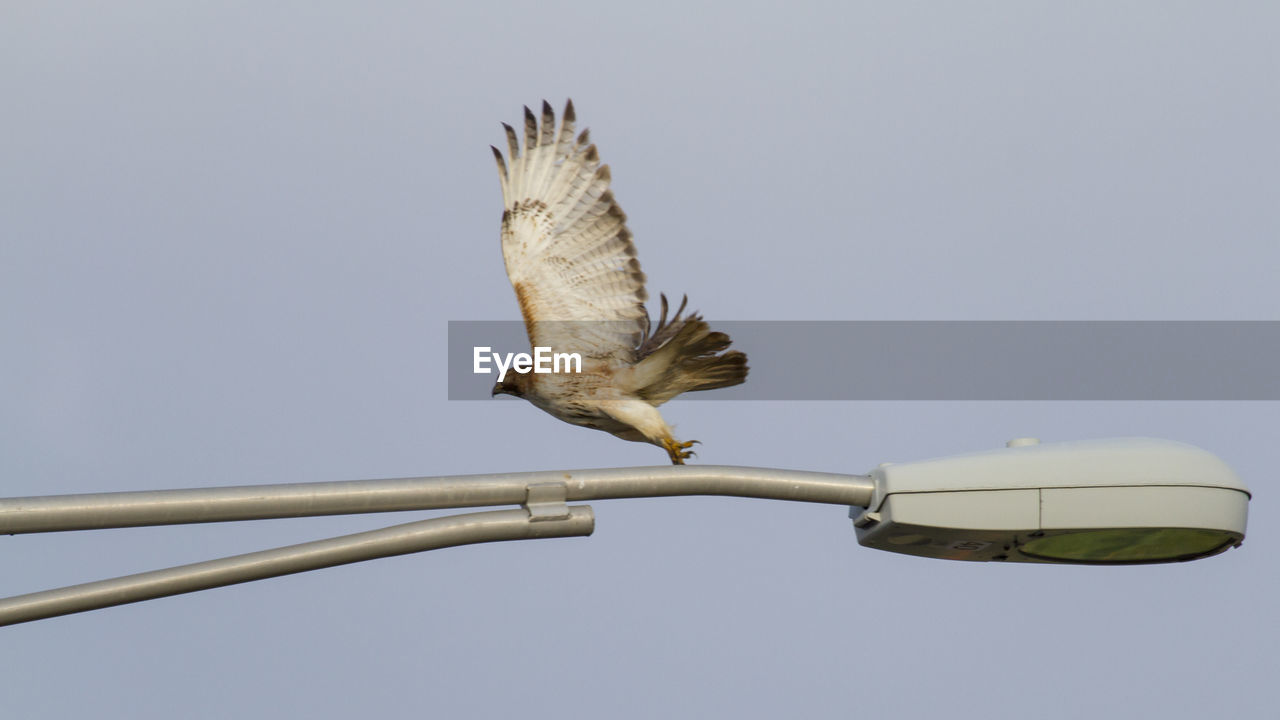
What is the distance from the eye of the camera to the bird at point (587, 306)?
8602mm

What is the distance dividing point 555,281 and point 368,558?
5015 millimetres

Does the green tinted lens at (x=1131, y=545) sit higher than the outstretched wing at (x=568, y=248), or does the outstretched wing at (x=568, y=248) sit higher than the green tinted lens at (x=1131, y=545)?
the outstretched wing at (x=568, y=248)

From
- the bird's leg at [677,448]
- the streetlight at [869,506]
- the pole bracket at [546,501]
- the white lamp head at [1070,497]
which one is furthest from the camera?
the bird's leg at [677,448]

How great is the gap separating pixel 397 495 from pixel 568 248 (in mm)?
5101

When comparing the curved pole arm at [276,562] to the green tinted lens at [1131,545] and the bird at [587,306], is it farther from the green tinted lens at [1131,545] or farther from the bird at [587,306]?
the bird at [587,306]


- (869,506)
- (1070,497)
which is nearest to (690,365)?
(869,506)

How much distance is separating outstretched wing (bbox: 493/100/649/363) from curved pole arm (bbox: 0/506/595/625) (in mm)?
4365

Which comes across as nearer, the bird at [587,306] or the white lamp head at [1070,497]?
the white lamp head at [1070,497]

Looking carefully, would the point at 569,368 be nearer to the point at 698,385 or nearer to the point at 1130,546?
the point at 698,385

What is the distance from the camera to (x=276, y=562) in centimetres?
438

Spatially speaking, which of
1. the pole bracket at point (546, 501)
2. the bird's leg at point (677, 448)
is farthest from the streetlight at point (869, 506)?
the bird's leg at point (677, 448)

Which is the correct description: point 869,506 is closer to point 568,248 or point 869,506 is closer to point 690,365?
point 690,365

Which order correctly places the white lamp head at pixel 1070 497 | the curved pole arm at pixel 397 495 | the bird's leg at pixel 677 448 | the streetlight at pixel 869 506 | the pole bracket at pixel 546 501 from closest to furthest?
the curved pole arm at pixel 397 495 < the streetlight at pixel 869 506 < the pole bracket at pixel 546 501 < the white lamp head at pixel 1070 497 < the bird's leg at pixel 677 448

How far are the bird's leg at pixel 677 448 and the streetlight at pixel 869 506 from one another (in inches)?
116
